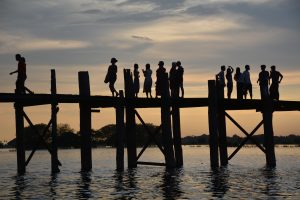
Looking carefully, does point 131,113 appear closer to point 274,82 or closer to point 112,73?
point 112,73

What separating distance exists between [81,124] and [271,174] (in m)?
8.47

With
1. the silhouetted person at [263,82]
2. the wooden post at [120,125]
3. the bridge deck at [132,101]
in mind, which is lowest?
the wooden post at [120,125]

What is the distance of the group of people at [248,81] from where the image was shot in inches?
997

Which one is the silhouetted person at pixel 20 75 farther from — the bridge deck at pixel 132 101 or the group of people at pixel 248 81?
the group of people at pixel 248 81

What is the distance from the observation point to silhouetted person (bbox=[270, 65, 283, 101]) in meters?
25.2

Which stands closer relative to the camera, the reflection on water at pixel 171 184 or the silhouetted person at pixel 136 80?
the reflection on water at pixel 171 184

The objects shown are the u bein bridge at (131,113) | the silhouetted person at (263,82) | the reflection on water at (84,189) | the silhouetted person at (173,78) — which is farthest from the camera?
the silhouetted person at (263,82)

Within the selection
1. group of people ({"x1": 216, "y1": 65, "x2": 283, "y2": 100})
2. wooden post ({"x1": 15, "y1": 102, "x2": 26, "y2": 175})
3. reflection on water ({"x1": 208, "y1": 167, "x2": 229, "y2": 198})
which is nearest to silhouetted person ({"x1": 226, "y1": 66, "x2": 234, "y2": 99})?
group of people ({"x1": 216, "y1": 65, "x2": 283, "y2": 100})

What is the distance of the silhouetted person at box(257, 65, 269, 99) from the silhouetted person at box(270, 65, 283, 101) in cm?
20

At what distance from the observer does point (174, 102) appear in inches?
1003

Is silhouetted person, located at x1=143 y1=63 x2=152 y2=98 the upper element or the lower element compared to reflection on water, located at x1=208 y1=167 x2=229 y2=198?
upper

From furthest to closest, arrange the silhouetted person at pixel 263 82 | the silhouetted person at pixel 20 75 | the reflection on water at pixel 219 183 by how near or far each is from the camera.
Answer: the silhouetted person at pixel 263 82 < the silhouetted person at pixel 20 75 < the reflection on water at pixel 219 183

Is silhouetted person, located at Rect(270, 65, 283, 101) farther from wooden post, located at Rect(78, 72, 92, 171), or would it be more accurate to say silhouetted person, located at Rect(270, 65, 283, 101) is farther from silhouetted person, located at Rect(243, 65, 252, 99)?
wooden post, located at Rect(78, 72, 92, 171)

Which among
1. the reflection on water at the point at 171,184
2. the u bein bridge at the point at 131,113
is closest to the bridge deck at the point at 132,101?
the u bein bridge at the point at 131,113
